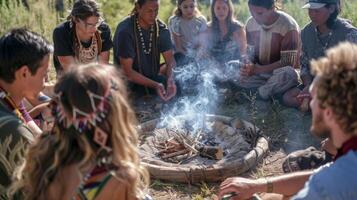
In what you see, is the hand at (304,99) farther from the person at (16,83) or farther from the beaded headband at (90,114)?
the beaded headband at (90,114)

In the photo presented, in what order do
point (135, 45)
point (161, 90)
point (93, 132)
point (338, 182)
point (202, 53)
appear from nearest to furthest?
point (338, 182) < point (93, 132) < point (161, 90) < point (135, 45) < point (202, 53)

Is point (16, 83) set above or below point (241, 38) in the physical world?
above

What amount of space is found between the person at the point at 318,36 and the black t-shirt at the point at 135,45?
1683mm

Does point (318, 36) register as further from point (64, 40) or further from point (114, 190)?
point (114, 190)

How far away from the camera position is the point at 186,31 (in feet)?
22.4

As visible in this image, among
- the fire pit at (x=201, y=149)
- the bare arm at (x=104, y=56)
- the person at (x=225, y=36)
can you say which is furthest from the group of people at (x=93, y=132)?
the person at (x=225, y=36)

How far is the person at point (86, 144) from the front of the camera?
203 centimetres

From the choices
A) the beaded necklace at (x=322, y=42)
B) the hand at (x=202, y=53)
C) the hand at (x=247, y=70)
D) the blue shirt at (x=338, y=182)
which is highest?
the blue shirt at (x=338, y=182)

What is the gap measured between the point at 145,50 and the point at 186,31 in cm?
98

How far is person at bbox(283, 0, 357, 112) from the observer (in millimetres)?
5223

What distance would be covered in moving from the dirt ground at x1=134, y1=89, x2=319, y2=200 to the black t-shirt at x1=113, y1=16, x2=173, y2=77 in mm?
407

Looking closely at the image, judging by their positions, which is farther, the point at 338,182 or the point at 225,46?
the point at 225,46

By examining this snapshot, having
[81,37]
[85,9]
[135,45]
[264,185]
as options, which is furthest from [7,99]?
[135,45]

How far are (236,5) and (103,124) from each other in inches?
363
